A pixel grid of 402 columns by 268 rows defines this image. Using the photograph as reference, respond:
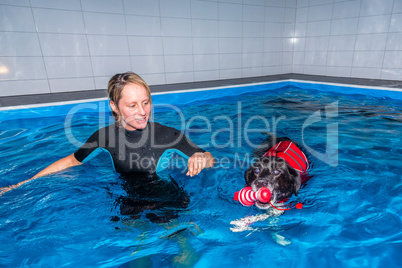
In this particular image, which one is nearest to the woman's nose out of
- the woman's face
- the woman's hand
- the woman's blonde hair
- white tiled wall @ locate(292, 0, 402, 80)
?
the woman's face

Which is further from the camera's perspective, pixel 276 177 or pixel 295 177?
pixel 295 177

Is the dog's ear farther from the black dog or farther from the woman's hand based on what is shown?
the woman's hand

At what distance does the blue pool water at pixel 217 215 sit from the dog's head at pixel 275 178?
0.21 m

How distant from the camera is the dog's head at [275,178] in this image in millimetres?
1939

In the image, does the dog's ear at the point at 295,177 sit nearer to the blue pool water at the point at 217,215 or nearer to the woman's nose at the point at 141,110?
the blue pool water at the point at 217,215

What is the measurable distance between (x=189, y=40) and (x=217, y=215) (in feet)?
21.7

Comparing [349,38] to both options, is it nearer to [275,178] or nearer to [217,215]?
[275,178]

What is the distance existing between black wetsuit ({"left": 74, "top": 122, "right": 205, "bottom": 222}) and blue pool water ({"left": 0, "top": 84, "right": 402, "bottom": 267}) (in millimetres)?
174

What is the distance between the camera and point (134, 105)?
1.91 metres

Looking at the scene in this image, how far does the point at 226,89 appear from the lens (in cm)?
690

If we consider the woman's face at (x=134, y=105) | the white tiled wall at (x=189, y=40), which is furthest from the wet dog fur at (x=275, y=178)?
the white tiled wall at (x=189, y=40)

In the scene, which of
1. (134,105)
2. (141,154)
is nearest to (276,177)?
(141,154)

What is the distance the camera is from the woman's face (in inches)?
74.1

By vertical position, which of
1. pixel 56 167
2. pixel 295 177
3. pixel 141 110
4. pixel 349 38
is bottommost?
pixel 295 177
